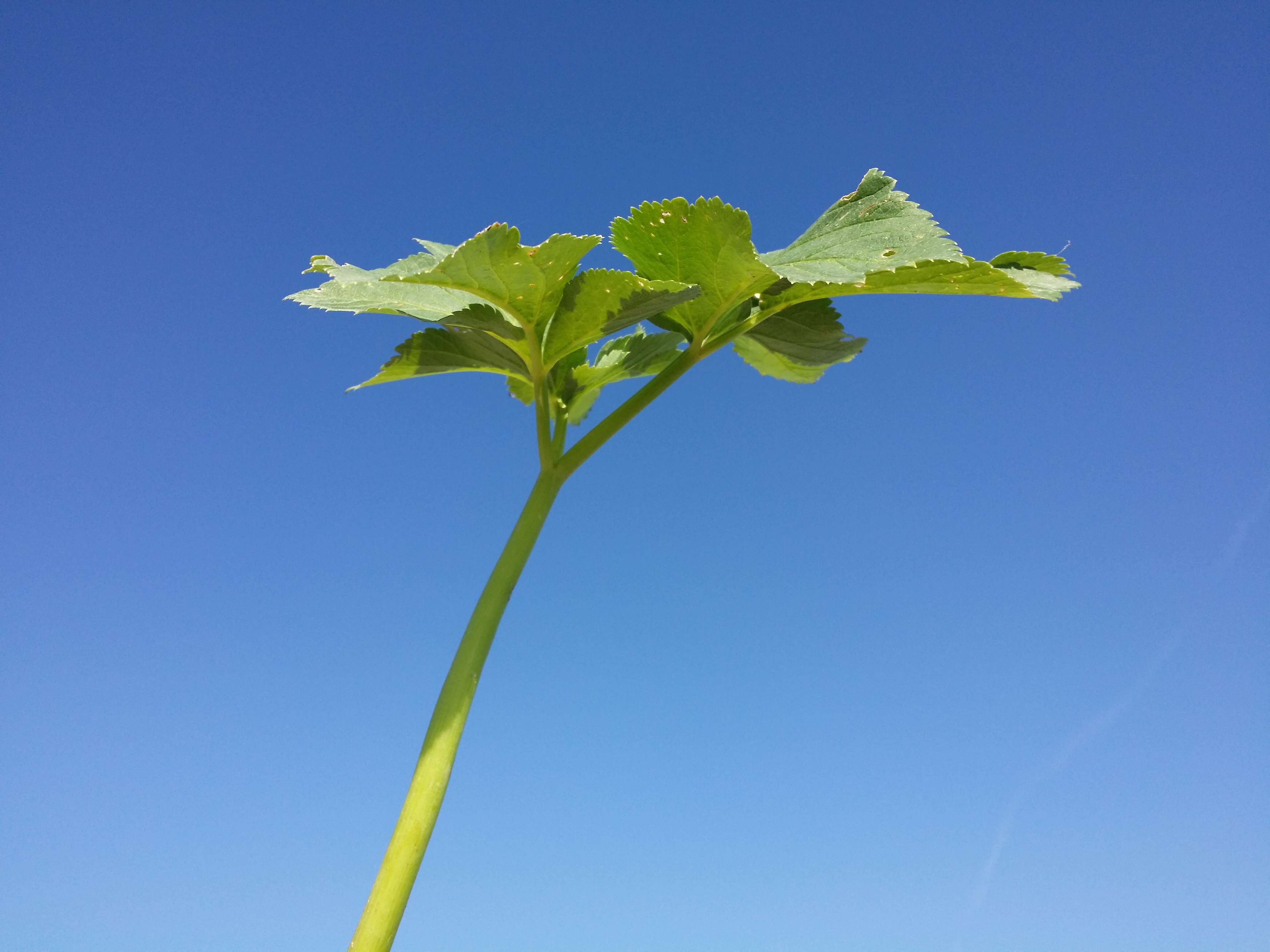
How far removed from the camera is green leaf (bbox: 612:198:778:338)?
263 centimetres

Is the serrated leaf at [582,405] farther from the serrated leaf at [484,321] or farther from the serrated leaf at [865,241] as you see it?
the serrated leaf at [865,241]

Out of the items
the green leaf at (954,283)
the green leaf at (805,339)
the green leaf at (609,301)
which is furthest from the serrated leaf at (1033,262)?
the green leaf at (609,301)

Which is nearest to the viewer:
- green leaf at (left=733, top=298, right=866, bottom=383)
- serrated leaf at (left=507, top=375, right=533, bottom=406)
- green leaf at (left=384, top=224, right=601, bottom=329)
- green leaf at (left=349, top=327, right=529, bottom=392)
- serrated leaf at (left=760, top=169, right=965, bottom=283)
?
green leaf at (left=384, top=224, right=601, bottom=329)

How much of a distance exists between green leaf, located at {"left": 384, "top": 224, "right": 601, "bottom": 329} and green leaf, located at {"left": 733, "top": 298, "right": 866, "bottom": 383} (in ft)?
2.31

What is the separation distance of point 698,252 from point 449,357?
86cm

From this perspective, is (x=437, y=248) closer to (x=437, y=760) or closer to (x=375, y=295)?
(x=375, y=295)

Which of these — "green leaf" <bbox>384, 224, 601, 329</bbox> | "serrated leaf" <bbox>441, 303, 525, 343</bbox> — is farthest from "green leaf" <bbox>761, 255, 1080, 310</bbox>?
"serrated leaf" <bbox>441, 303, 525, 343</bbox>

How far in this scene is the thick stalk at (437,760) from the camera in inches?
84.3

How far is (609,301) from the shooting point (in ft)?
8.68

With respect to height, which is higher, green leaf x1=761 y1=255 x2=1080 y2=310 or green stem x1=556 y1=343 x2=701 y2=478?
green leaf x1=761 y1=255 x2=1080 y2=310

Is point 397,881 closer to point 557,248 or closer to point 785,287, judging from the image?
point 557,248

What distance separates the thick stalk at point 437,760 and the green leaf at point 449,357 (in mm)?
580

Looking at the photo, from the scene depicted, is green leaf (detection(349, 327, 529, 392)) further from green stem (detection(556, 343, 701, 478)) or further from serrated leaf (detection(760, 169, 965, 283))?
serrated leaf (detection(760, 169, 965, 283))

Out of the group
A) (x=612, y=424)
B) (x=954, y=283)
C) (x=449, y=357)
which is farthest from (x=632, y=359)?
(x=954, y=283)
